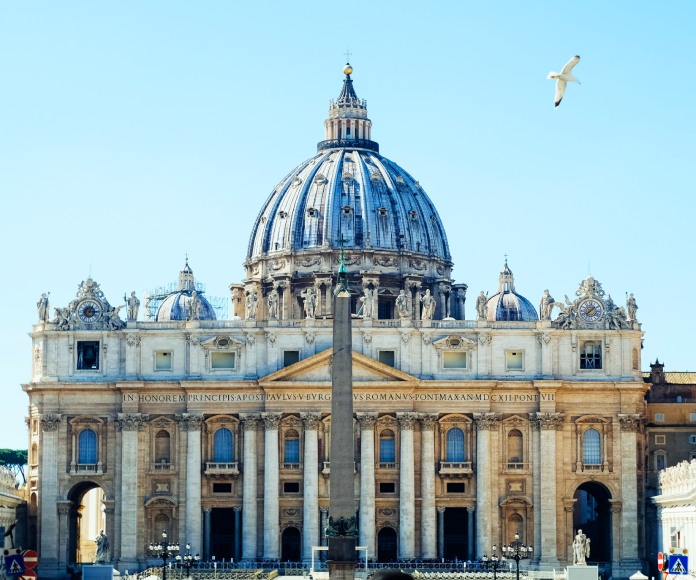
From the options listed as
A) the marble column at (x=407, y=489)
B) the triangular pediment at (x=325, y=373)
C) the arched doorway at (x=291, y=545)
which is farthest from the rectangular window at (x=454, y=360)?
the arched doorway at (x=291, y=545)

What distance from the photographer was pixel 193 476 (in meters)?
132

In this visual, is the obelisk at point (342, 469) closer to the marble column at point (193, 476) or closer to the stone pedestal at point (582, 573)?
the stone pedestal at point (582, 573)

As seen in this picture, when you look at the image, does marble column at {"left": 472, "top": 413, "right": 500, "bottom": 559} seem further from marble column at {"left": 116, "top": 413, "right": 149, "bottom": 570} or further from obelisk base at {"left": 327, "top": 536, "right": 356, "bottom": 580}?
obelisk base at {"left": 327, "top": 536, "right": 356, "bottom": 580}

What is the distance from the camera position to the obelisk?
79250 millimetres

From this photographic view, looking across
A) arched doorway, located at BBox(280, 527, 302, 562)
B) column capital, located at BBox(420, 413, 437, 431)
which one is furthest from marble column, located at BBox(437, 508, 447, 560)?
arched doorway, located at BBox(280, 527, 302, 562)

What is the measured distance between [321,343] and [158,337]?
10.4 metres

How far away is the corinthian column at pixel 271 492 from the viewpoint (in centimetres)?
13150

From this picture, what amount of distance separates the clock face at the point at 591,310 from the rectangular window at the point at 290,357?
18471 mm

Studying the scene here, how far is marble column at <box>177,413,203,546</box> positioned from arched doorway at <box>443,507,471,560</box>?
15680 mm

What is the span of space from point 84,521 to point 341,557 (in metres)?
92.3

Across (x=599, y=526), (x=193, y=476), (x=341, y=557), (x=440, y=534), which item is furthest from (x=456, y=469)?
(x=341, y=557)

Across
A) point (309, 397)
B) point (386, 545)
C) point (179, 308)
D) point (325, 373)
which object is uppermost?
point (179, 308)

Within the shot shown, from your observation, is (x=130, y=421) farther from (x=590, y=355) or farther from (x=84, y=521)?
(x=84, y=521)

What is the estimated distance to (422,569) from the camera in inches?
4934
